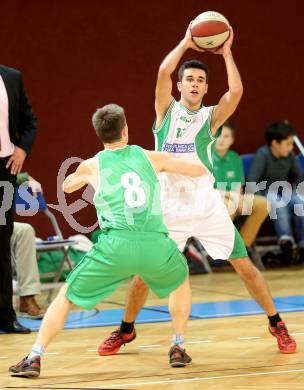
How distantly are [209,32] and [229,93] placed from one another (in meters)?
0.42

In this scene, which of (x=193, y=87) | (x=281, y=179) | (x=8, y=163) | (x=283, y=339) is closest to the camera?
(x=283, y=339)

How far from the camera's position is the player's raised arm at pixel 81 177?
5.00 metres

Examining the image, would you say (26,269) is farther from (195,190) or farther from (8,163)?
(195,190)

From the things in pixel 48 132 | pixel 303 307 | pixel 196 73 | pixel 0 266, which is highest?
pixel 196 73

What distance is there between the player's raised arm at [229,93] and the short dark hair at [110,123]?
0.97 m

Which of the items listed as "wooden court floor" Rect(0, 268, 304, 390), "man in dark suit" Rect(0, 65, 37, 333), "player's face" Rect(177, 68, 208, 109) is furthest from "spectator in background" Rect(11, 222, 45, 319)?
"player's face" Rect(177, 68, 208, 109)

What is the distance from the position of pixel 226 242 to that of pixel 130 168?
973 mm

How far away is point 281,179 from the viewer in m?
10.4

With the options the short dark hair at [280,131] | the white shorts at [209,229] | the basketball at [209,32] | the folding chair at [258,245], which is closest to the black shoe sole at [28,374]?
the white shorts at [209,229]

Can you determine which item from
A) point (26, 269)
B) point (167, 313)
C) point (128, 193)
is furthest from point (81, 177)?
point (26, 269)

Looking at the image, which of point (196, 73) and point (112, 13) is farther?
point (112, 13)

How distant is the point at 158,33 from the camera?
10562 millimetres

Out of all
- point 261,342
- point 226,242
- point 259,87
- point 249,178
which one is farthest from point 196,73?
point 259,87

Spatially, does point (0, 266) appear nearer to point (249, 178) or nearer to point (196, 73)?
point (196, 73)
